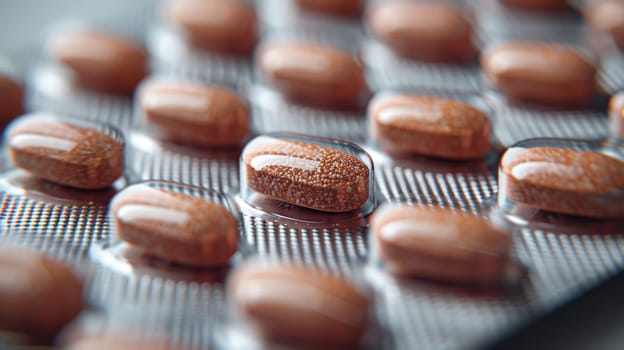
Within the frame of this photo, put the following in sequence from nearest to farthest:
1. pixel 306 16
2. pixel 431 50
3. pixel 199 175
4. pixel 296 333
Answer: pixel 296 333
pixel 199 175
pixel 431 50
pixel 306 16

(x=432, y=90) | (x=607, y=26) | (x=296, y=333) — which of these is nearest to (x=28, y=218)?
(x=296, y=333)

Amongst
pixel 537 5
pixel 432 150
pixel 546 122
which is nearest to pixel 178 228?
pixel 432 150

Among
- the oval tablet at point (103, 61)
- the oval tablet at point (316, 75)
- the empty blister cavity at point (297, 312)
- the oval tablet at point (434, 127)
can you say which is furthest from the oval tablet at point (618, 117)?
the oval tablet at point (103, 61)

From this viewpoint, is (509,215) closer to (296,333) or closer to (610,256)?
(610,256)

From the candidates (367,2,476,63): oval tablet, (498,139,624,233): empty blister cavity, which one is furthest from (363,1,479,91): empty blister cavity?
(498,139,624,233): empty blister cavity

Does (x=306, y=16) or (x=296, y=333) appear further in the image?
(x=306, y=16)

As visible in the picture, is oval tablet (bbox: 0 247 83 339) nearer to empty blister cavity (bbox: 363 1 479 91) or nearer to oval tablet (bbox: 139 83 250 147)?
oval tablet (bbox: 139 83 250 147)
